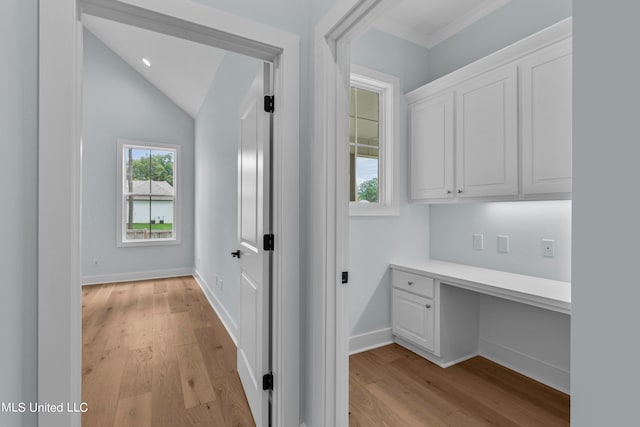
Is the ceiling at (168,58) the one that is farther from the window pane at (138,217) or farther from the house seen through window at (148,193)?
the window pane at (138,217)

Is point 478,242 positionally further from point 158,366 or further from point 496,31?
point 158,366

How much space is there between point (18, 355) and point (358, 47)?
280 centimetres

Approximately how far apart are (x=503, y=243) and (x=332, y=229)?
1.69 meters

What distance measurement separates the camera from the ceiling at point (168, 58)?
3.41m

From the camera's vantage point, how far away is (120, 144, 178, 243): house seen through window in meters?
5.10

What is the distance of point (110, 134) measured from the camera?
4.90 meters

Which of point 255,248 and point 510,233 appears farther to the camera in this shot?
point 510,233

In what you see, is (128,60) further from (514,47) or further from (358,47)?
(514,47)

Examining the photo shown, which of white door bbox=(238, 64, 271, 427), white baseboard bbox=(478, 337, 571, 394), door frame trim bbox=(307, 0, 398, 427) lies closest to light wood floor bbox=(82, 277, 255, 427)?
white door bbox=(238, 64, 271, 427)

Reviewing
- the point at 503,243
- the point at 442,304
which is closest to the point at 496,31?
the point at 503,243

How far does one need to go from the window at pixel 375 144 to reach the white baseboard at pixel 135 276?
400 centimetres

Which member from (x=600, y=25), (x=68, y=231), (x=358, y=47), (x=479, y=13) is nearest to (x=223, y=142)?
(x=358, y=47)

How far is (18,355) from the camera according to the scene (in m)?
0.93

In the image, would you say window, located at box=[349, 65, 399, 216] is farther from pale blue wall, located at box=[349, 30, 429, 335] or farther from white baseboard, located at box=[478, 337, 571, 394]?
white baseboard, located at box=[478, 337, 571, 394]
